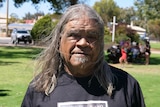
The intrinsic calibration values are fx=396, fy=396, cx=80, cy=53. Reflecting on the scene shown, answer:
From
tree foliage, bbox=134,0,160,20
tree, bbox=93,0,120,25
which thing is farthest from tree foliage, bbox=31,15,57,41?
tree, bbox=93,0,120,25

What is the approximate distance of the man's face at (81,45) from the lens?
247cm

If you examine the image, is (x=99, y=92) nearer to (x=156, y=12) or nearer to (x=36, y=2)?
(x=36, y=2)

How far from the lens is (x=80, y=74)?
2559mm

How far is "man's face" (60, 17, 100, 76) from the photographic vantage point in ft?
8.11

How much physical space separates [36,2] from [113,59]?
7.88 metres

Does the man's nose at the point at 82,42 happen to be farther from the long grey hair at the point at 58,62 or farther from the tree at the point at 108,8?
the tree at the point at 108,8

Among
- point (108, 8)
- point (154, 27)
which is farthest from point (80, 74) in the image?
point (108, 8)

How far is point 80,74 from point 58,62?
20cm

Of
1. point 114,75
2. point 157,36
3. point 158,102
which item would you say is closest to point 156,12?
point 158,102

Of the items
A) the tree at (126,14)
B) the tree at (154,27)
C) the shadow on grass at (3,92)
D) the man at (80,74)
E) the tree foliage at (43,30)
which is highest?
the tree at (126,14)

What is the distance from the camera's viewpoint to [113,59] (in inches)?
873

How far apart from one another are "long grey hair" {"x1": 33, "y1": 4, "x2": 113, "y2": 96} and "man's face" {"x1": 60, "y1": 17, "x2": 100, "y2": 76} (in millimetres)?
39

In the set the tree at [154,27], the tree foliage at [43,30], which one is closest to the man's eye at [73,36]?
the tree foliage at [43,30]

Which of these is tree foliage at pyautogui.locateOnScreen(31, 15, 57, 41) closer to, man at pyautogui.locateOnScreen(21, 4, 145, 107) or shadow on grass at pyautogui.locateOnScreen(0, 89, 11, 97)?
man at pyautogui.locateOnScreen(21, 4, 145, 107)
